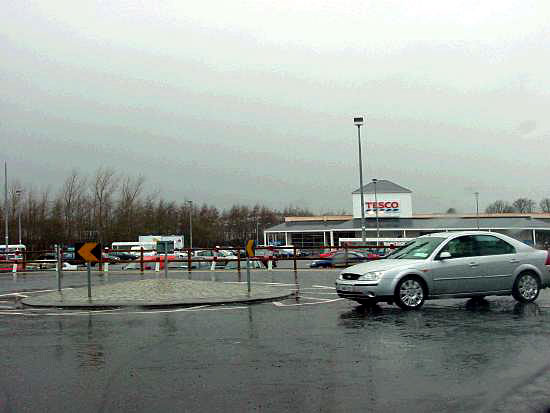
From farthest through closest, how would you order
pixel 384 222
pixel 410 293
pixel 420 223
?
pixel 384 222, pixel 420 223, pixel 410 293

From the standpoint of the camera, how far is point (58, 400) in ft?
18.8

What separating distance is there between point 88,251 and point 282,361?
8.84 metres

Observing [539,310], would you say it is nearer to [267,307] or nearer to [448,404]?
[267,307]

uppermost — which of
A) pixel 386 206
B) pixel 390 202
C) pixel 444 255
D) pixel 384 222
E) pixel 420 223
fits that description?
pixel 390 202

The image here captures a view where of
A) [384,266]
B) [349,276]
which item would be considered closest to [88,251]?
[349,276]

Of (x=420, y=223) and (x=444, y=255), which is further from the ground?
(x=420, y=223)

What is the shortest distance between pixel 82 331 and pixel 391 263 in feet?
20.2

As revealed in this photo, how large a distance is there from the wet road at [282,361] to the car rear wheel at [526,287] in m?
0.54

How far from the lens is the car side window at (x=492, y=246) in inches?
500

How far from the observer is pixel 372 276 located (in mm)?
11984

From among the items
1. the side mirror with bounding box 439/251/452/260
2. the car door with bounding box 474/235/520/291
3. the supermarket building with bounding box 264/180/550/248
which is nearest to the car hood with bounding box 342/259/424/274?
the side mirror with bounding box 439/251/452/260

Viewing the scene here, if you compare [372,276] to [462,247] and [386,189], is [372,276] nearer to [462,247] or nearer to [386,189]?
[462,247]

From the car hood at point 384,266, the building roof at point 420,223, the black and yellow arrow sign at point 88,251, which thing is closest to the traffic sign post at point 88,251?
the black and yellow arrow sign at point 88,251

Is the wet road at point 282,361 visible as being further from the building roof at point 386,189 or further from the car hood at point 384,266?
the building roof at point 386,189
